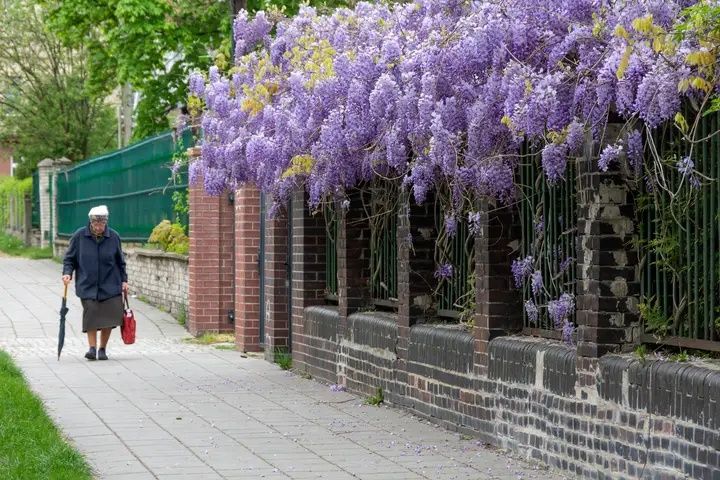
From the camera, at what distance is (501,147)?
9836mm

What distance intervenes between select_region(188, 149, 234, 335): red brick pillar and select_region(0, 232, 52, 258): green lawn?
69.8ft

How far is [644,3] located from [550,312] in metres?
2.46

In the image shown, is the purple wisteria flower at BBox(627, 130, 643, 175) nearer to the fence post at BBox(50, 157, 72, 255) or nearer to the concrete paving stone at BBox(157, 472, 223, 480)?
the concrete paving stone at BBox(157, 472, 223, 480)

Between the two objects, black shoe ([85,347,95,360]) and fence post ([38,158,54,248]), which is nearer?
black shoe ([85,347,95,360])

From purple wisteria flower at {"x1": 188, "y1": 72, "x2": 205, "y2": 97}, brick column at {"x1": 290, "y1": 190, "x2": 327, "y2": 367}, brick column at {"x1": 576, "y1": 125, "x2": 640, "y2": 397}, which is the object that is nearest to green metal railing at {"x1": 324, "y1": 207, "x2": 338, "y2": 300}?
brick column at {"x1": 290, "y1": 190, "x2": 327, "y2": 367}

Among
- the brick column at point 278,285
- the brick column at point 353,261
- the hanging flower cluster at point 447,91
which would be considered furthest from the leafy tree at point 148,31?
the brick column at point 353,261

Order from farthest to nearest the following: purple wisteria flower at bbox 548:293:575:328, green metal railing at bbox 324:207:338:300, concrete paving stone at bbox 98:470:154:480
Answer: green metal railing at bbox 324:207:338:300 → purple wisteria flower at bbox 548:293:575:328 → concrete paving stone at bbox 98:470:154:480

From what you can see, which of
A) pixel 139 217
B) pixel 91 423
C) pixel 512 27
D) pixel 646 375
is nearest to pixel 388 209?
pixel 91 423

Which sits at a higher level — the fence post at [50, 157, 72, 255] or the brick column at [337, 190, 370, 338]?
the fence post at [50, 157, 72, 255]

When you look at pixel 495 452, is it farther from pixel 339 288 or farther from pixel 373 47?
pixel 339 288

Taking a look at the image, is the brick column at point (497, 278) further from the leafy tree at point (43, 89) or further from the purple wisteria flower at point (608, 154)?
the leafy tree at point (43, 89)

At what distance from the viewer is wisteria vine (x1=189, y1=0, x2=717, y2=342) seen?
7.95 meters

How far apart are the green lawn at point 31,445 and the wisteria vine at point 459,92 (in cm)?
296

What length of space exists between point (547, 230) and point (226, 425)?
3.19 meters
